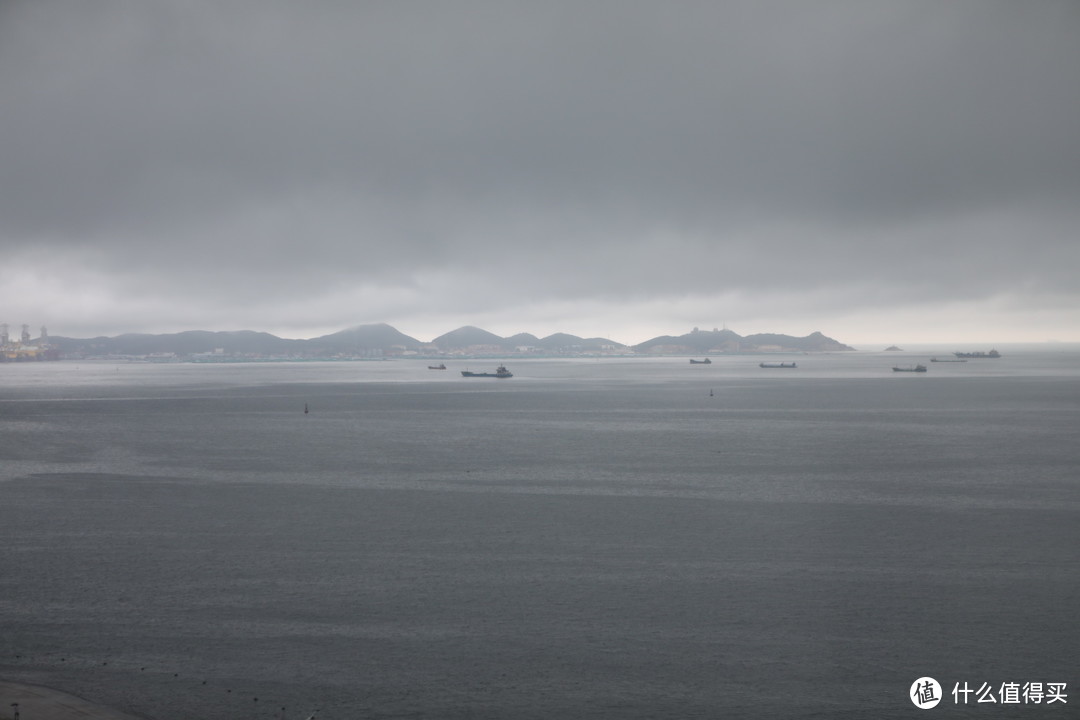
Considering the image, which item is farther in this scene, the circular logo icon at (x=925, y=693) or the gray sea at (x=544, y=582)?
the gray sea at (x=544, y=582)

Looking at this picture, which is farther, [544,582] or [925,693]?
[544,582]

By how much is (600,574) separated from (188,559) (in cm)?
1382

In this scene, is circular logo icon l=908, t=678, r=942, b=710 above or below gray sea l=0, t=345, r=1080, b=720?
below

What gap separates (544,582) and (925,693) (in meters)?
10.8

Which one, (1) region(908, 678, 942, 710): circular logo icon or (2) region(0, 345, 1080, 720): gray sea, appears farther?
(2) region(0, 345, 1080, 720): gray sea

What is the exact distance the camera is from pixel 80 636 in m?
19.8

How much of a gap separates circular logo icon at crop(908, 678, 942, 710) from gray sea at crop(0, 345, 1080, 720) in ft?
0.58

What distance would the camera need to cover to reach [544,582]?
2431 centimetres

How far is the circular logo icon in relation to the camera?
16641mm

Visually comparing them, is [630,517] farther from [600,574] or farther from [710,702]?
[710,702]

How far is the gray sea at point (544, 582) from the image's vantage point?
677 inches

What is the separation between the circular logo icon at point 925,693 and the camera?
16641mm

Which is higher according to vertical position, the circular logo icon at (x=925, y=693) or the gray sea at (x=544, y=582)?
the gray sea at (x=544, y=582)

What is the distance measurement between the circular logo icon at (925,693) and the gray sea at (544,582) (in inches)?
6.9
